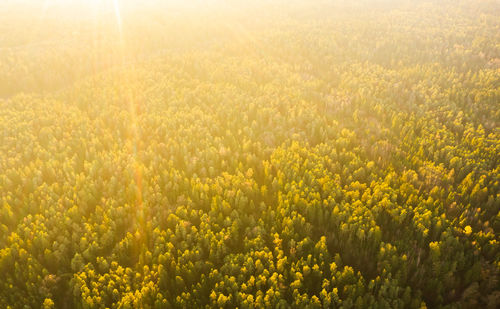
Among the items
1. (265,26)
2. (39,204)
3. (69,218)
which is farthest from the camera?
(265,26)

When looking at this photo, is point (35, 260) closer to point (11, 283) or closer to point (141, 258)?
point (11, 283)

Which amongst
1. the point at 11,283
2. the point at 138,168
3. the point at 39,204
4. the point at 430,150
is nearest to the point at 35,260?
the point at 11,283

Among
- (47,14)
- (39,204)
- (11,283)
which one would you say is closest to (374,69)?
(39,204)

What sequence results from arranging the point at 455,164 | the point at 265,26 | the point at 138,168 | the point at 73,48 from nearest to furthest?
the point at 455,164
the point at 138,168
the point at 73,48
the point at 265,26

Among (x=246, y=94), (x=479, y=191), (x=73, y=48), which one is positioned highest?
(x=73, y=48)

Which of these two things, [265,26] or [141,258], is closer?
[141,258]

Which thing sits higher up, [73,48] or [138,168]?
[73,48]
